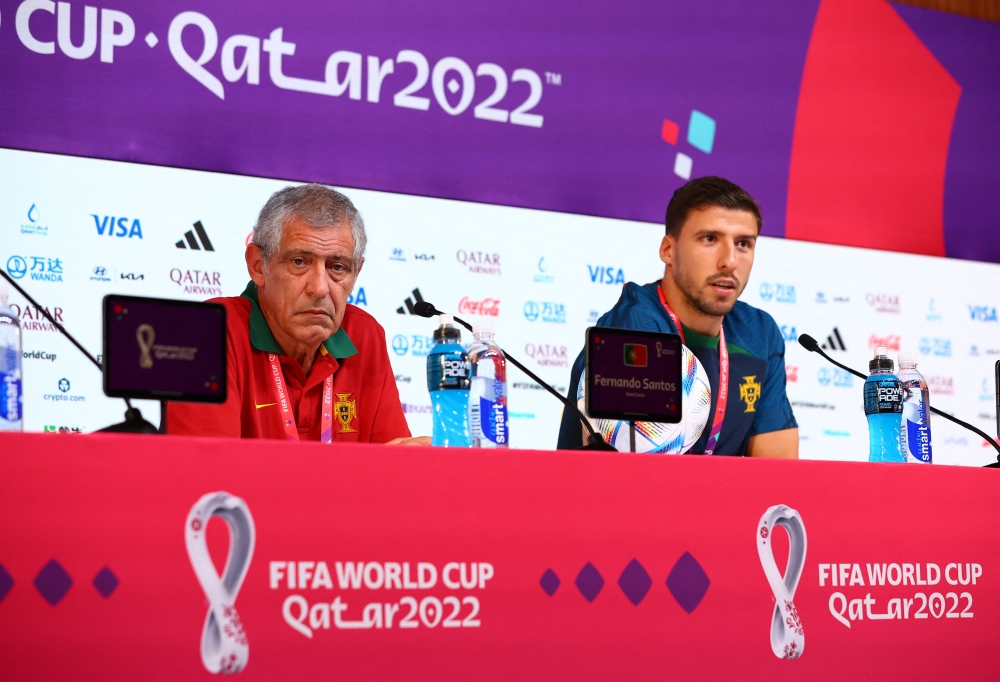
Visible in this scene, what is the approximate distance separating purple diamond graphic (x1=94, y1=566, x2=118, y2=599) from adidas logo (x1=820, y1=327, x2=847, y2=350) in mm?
3304

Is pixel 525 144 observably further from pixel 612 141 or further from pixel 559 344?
pixel 559 344

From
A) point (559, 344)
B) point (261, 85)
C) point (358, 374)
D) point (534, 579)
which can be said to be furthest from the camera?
point (559, 344)

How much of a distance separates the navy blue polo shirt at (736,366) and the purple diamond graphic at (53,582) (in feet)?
4.39

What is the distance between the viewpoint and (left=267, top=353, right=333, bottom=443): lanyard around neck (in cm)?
203

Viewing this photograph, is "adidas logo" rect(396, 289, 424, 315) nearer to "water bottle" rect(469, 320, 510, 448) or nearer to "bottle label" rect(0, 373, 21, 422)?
"water bottle" rect(469, 320, 510, 448)

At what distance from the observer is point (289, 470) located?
1.29 meters

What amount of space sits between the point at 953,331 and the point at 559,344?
67.1 inches

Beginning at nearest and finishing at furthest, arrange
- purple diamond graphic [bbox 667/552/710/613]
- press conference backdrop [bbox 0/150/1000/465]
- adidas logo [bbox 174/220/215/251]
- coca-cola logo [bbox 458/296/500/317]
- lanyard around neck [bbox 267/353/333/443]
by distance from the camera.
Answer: purple diamond graphic [bbox 667/552/710/613], lanyard around neck [bbox 267/353/333/443], press conference backdrop [bbox 0/150/1000/465], adidas logo [bbox 174/220/215/251], coca-cola logo [bbox 458/296/500/317]

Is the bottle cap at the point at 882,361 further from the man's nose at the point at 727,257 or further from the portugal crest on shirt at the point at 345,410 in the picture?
the portugal crest on shirt at the point at 345,410

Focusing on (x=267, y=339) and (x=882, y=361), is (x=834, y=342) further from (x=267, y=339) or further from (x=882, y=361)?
(x=267, y=339)

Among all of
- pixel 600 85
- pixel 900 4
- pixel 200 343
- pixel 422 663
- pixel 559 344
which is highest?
pixel 900 4

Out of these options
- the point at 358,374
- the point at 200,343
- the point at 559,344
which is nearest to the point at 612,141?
the point at 559,344

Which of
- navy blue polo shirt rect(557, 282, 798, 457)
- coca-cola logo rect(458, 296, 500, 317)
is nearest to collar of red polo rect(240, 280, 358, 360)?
navy blue polo shirt rect(557, 282, 798, 457)

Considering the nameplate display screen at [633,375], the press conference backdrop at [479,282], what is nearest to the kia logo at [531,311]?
the press conference backdrop at [479,282]
